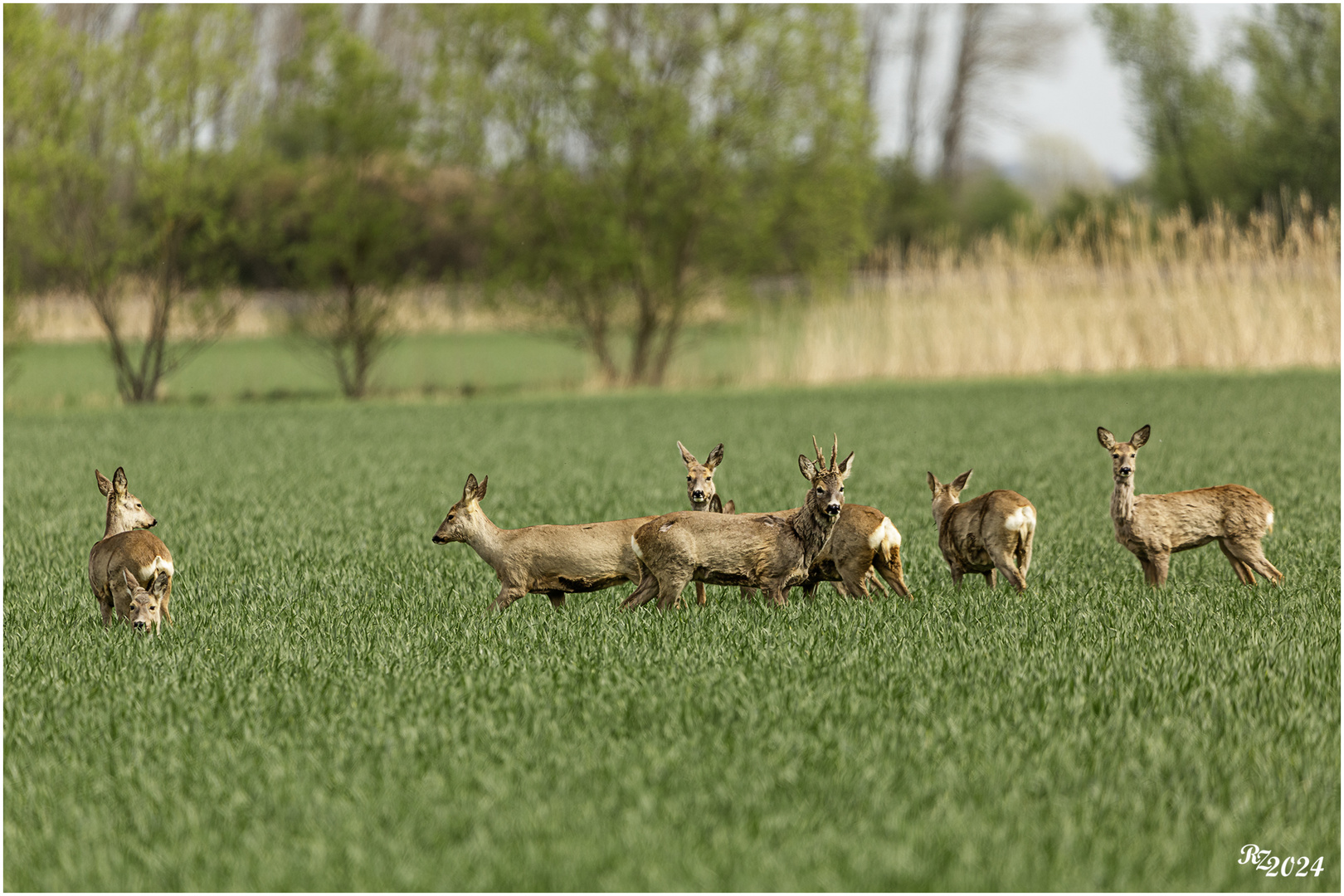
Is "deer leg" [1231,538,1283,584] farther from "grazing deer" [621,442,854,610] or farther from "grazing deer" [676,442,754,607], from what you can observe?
"grazing deer" [676,442,754,607]

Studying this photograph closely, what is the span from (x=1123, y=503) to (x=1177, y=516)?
10.7 inches

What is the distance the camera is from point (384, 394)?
2311 centimetres

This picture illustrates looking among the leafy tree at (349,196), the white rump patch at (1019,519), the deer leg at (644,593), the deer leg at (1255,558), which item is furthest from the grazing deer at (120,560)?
the leafy tree at (349,196)

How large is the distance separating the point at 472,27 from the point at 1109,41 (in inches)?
1091

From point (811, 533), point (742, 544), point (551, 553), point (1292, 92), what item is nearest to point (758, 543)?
point (742, 544)

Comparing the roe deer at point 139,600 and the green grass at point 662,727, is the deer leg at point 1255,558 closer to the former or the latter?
the green grass at point 662,727

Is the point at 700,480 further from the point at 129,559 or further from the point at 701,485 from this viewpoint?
the point at 129,559

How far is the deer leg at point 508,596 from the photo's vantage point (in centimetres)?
586

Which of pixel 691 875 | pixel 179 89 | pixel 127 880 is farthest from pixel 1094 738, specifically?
pixel 179 89

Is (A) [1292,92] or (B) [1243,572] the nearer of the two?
(B) [1243,572]

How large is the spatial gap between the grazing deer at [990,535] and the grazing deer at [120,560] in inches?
134

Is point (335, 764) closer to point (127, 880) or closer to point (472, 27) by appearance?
point (127, 880)

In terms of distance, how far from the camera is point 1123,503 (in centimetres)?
599

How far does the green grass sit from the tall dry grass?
1196 cm
